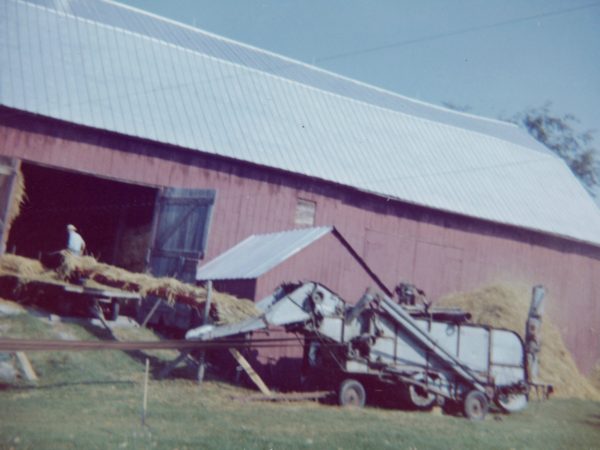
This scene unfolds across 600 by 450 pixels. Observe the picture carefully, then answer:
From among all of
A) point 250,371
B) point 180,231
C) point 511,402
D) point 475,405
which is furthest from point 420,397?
point 180,231

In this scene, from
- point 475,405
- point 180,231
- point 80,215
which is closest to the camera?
point 475,405

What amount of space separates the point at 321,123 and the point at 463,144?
7.33 meters

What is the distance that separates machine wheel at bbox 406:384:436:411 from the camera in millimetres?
13258

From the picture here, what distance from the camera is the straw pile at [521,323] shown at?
62.8 feet

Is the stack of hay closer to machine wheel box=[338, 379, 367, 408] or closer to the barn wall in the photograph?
machine wheel box=[338, 379, 367, 408]

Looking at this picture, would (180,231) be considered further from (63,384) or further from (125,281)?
(63,384)

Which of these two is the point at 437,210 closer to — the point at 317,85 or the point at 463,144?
the point at 463,144

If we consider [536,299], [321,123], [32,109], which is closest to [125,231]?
[32,109]

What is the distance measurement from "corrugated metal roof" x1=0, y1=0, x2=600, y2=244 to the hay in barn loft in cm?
487

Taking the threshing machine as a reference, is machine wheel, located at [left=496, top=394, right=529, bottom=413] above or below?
below

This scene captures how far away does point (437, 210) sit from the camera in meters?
24.3

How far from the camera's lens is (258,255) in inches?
685

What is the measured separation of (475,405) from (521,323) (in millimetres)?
5976

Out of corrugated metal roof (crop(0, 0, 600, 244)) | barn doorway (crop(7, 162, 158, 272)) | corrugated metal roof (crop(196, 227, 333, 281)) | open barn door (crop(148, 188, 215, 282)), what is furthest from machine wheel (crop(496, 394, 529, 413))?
barn doorway (crop(7, 162, 158, 272))
